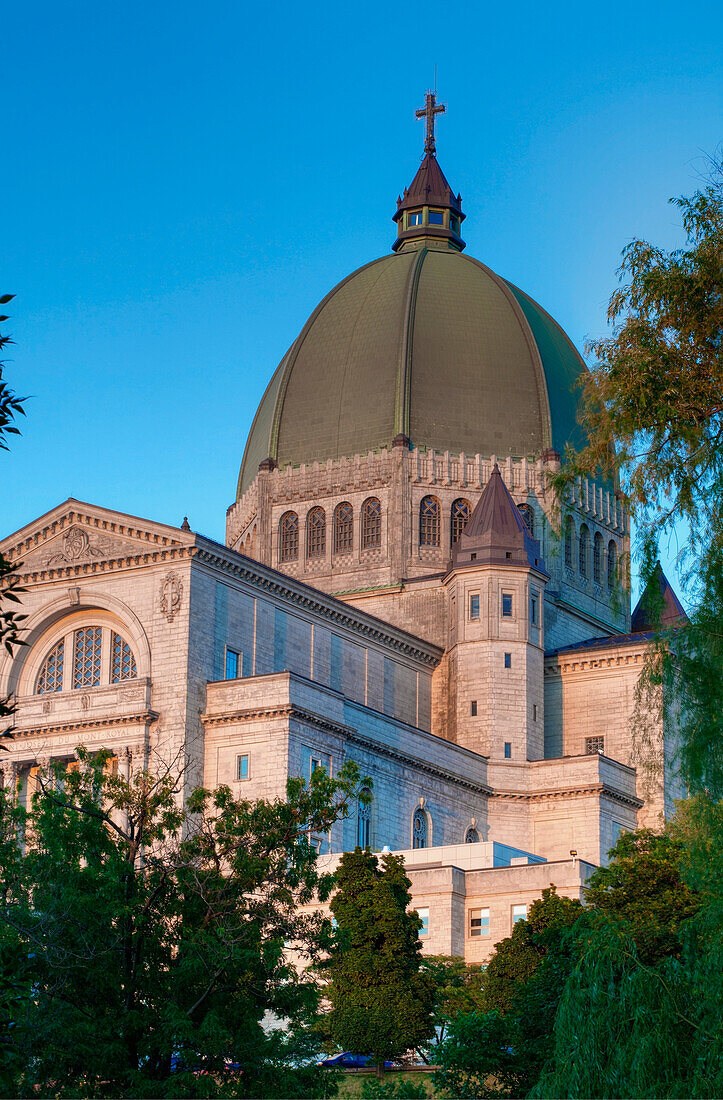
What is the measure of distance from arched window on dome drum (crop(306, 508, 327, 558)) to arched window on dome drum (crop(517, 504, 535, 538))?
9255 millimetres

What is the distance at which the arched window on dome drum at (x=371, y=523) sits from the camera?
87250mm

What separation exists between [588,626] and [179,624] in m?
27.3

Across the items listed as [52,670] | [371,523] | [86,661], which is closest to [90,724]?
[86,661]

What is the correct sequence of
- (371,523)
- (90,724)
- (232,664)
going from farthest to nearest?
(371,523)
(232,664)
(90,724)

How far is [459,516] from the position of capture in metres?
87.6

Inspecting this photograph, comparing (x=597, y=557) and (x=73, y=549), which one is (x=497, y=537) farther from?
(x=73, y=549)

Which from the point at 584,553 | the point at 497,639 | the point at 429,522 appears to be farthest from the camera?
the point at 584,553

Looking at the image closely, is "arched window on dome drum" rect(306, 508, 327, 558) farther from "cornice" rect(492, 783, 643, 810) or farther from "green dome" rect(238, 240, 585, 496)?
"cornice" rect(492, 783, 643, 810)

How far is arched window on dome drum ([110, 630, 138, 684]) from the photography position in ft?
226

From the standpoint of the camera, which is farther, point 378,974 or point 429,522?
point 429,522

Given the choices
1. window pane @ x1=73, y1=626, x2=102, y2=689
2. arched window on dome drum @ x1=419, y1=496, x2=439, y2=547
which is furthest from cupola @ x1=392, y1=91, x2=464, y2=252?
window pane @ x1=73, y1=626, x2=102, y2=689

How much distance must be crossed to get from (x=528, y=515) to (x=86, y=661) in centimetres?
2587

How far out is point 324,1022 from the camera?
44.2 meters

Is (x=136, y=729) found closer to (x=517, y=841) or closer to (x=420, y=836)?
(x=420, y=836)
